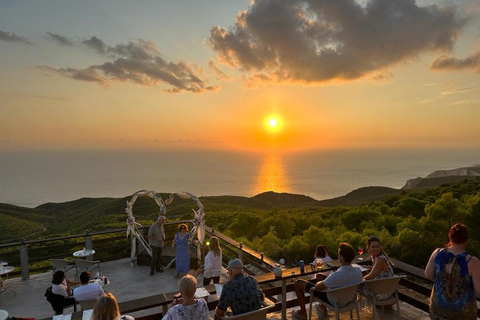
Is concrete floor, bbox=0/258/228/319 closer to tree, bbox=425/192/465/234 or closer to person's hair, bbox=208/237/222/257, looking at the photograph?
person's hair, bbox=208/237/222/257

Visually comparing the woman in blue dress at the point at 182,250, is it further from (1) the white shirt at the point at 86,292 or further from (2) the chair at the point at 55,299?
(1) the white shirt at the point at 86,292

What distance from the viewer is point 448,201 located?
11250mm

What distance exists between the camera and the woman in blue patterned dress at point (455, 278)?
112 inches

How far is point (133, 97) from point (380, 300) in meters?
19.2

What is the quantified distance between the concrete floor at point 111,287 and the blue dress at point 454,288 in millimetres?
5061

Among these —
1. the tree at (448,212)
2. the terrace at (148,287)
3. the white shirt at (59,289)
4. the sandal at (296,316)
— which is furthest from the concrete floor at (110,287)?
the tree at (448,212)

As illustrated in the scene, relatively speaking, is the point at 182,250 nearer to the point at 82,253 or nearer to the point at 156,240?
the point at 156,240

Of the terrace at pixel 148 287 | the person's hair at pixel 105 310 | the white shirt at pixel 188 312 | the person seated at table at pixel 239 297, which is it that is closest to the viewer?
the person's hair at pixel 105 310

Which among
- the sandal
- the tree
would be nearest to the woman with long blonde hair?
the sandal

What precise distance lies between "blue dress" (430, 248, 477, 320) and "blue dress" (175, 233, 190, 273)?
5.38m

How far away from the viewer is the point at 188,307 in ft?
9.73

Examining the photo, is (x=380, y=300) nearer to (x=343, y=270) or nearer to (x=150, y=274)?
(x=343, y=270)

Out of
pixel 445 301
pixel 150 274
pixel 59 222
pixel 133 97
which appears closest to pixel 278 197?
pixel 59 222

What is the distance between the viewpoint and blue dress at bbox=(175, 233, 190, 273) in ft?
23.5
